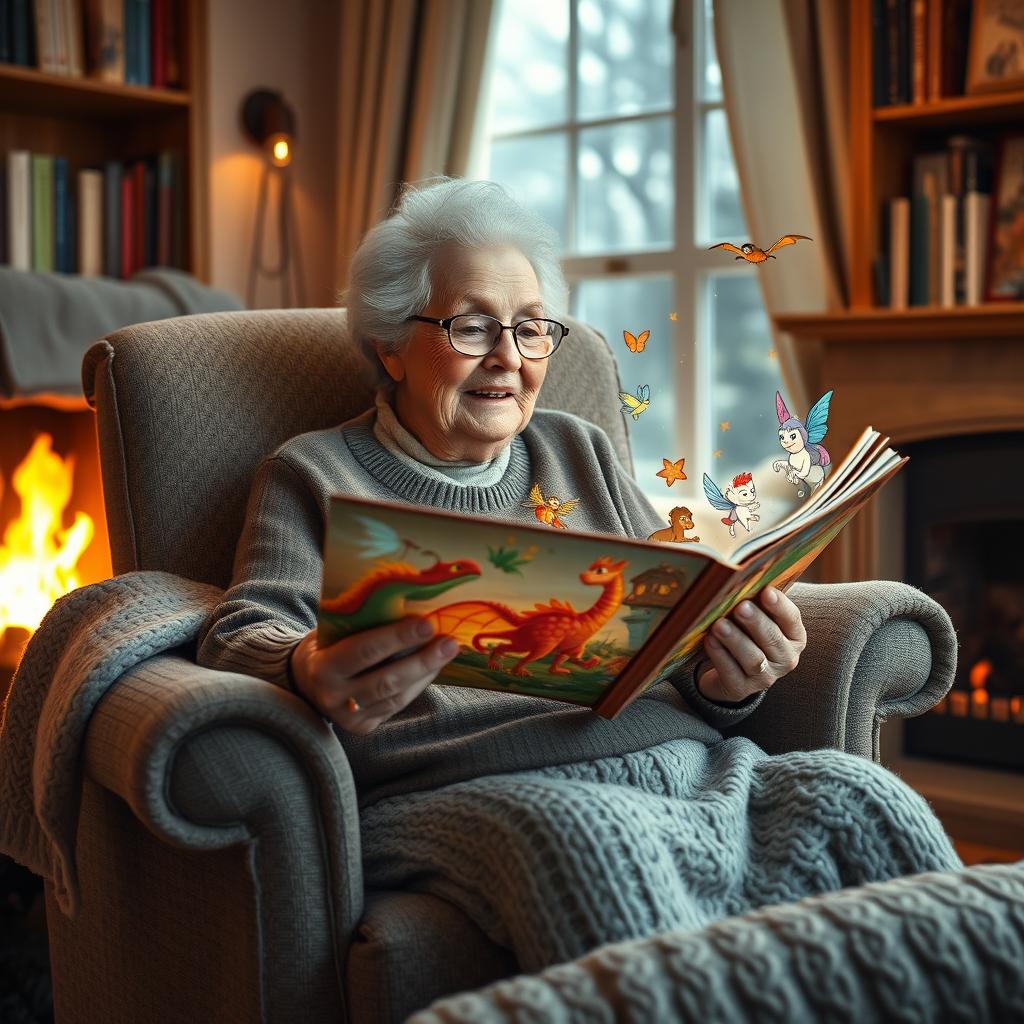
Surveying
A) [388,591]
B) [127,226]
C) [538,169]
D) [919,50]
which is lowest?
[388,591]

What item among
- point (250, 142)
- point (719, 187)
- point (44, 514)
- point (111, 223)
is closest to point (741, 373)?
point (719, 187)

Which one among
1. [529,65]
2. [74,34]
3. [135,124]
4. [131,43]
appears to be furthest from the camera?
[135,124]

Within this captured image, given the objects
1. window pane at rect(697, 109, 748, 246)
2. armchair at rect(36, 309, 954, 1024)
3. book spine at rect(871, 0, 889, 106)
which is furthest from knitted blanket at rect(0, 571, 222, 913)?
window pane at rect(697, 109, 748, 246)

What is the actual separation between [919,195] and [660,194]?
791mm

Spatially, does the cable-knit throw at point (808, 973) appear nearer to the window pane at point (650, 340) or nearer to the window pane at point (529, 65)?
the window pane at point (650, 340)

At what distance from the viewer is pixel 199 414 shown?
1.68m

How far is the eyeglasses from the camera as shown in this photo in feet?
5.17

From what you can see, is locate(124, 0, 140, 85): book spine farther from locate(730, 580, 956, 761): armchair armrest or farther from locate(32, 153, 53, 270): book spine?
locate(730, 580, 956, 761): armchair armrest

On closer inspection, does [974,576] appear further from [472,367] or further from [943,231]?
[472,367]

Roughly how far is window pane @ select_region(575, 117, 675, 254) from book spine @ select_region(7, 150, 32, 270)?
55.1 inches

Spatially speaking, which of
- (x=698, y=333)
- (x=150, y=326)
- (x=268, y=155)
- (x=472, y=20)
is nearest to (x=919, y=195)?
(x=698, y=333)

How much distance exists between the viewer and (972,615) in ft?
9.51

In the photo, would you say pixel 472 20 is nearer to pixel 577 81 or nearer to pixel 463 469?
pixel 577 81

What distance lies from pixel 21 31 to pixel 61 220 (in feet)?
1.51
